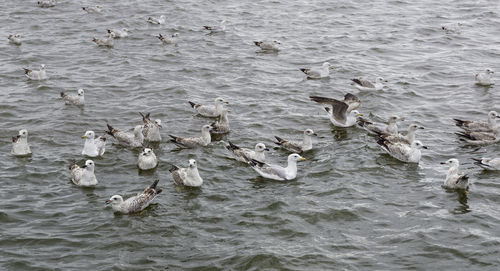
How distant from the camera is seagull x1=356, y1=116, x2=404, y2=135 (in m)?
19.4

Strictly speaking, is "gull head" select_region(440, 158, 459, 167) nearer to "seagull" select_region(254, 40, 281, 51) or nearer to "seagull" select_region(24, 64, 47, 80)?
"seagull" select_region(254, 40, 281, 51)

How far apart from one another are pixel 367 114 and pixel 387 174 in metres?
4.94

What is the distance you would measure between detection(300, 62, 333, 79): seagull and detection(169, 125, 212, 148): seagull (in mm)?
7228

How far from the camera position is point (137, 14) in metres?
32.4

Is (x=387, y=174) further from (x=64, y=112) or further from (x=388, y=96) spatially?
(x=64, y=112)

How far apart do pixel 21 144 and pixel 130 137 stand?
2916 mm

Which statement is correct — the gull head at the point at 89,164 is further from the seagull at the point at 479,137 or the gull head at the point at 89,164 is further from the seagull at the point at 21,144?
the seagull at the point at 479,137

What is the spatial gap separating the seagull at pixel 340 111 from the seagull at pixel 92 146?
648 cm

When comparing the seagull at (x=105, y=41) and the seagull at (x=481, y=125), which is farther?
the seagull at (x=105, y=41)

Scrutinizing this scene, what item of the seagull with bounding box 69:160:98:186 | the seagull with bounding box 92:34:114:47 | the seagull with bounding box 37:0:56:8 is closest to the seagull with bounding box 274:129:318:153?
the seagull with bounding box 69:160:98:186

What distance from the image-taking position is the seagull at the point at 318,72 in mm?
24531

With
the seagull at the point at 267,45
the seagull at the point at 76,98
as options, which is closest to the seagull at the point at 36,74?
the seagull at the point at 76,98

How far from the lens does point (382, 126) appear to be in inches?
774

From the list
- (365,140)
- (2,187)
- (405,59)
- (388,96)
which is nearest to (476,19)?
(405,59)
